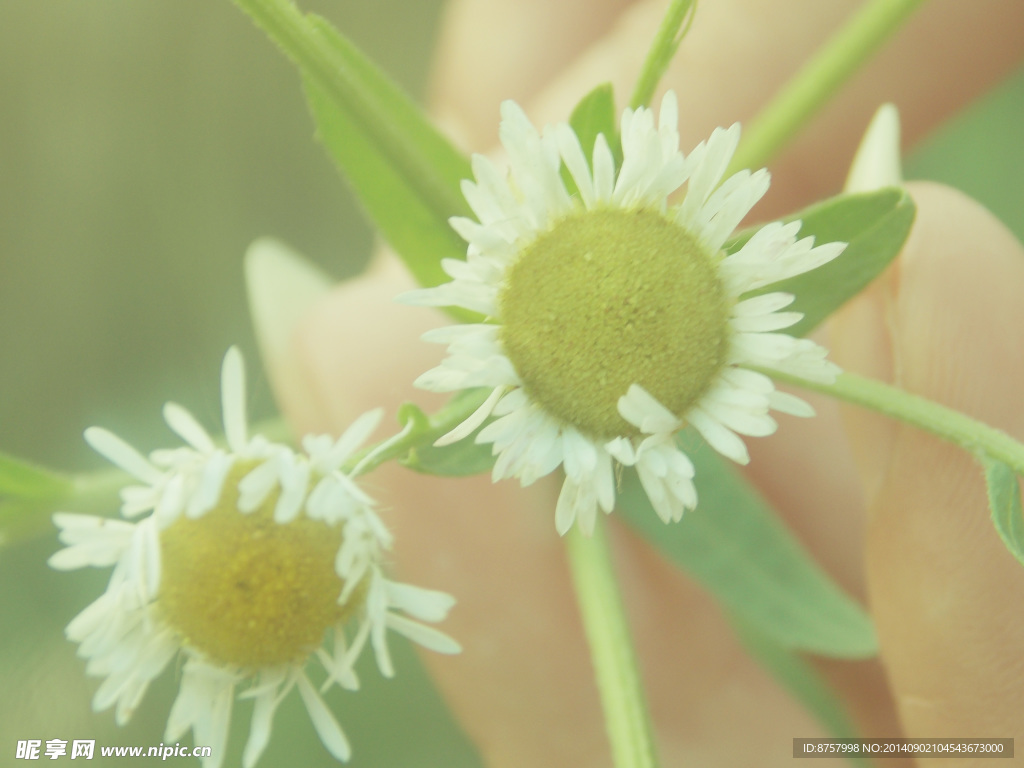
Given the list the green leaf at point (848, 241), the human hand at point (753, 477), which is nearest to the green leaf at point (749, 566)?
the human hand at point (753, 477)

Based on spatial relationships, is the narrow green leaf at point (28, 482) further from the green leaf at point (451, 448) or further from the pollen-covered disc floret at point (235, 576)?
the green leaf at point (451, 448)

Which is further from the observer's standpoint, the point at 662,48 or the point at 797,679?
the point at 797,679

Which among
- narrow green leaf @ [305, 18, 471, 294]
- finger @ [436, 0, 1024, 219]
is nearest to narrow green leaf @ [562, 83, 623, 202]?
narrow green leaf @ [305, 18, 471, 294]

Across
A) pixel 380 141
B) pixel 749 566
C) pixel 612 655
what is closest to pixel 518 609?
pixel 749 566

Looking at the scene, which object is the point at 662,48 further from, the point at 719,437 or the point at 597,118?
the point at 719,437

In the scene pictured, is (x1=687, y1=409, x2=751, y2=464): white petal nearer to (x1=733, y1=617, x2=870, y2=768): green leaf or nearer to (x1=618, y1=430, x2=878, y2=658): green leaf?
(x1=618, y1=430, x2=878, y2=658): green leaf
